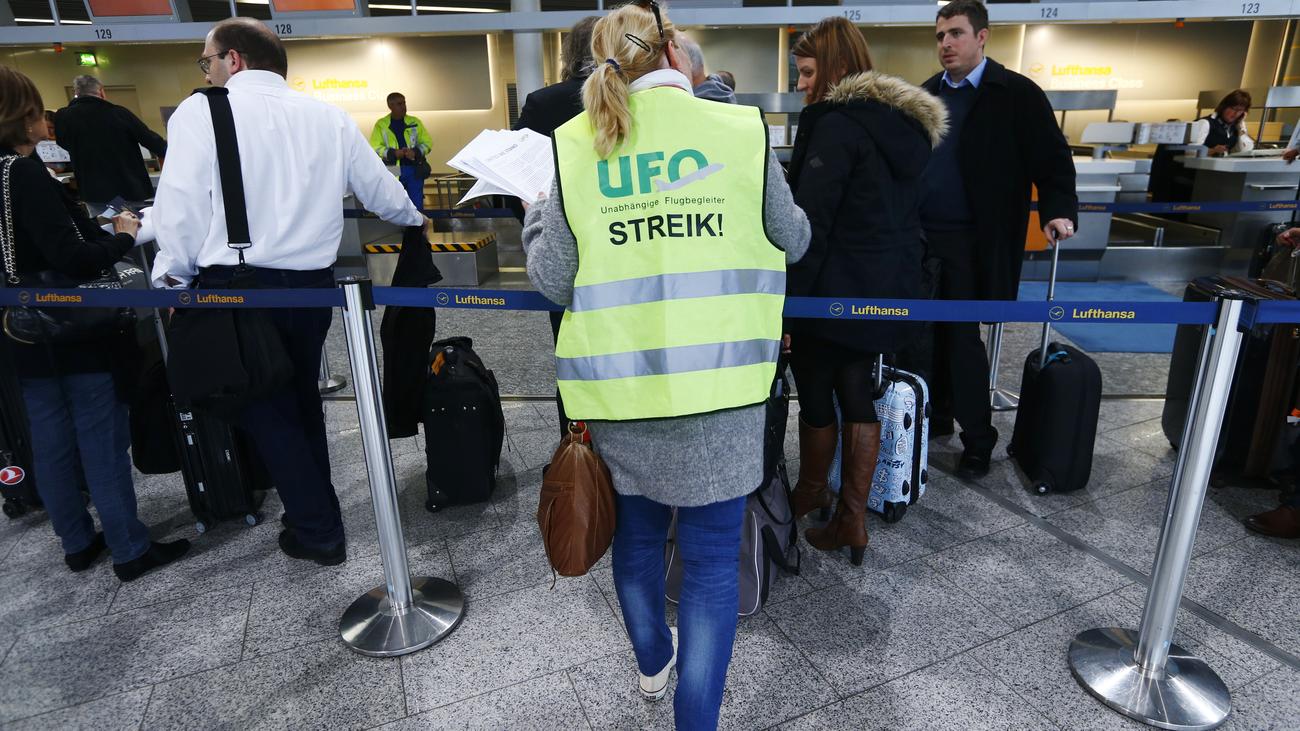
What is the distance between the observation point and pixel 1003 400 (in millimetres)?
4109

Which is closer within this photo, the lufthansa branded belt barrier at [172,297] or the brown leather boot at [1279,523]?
the lufthansa branded belt barrier at [172,297]

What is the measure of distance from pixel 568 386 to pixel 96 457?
6.55 ft

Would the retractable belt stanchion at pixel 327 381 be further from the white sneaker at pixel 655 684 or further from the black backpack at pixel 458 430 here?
the white sneaker at pixel 655 684

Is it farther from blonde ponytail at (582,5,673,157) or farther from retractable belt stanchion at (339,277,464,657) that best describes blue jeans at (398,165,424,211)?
blonde ponytail at (582,5,673,157)

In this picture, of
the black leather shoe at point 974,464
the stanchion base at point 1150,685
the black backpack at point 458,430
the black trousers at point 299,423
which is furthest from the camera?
the black leather shoe at point 974,464

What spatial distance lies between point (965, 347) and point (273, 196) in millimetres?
2650

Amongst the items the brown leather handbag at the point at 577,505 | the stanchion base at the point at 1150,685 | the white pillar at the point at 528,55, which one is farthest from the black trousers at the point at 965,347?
the white pillar at the point at 528,55

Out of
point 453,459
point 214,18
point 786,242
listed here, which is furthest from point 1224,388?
point 214,18

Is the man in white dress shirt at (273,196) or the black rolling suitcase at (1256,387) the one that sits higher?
the man in white dress shirt at (273,196)

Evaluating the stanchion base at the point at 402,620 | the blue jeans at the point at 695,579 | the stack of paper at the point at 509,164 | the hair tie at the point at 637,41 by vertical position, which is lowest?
the stanchion base at the point at 402,620

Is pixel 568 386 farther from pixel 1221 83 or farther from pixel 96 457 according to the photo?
pixel 1221 83

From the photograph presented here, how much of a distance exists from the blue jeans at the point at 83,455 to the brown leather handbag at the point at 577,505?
1791 mm

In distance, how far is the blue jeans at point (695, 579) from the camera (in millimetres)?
1583

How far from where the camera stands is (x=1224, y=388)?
5.90 feet
